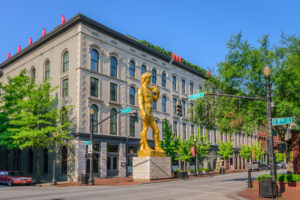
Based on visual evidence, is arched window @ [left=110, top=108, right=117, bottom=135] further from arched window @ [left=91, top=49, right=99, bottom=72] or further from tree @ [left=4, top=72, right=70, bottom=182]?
tree @ [left=4, top=72, right=70, bottom=182]

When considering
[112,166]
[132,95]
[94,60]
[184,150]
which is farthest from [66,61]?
[184,150]

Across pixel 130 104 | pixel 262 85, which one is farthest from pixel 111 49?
pixel 262 85

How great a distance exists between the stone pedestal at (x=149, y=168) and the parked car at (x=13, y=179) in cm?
964

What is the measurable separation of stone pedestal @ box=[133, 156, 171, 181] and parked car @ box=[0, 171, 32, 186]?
964 centimetres

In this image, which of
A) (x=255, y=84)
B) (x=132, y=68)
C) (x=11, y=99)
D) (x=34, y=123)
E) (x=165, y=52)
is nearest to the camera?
(x=255, y=84)

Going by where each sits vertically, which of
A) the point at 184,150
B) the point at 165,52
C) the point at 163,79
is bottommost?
the point at 184,150

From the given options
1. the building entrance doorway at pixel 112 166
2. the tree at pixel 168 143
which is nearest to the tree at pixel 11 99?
the building entrance doorway at pixel 112 166

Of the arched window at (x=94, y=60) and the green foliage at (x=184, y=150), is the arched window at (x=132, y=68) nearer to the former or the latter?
the arched window at (x=94, y=60)

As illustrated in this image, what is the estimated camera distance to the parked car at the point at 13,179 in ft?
91.5

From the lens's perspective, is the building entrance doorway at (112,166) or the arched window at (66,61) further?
the arched window at (66,61)

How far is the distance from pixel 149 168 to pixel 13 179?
11.9 meters

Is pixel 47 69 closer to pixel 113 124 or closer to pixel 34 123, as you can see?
pixel 34 123

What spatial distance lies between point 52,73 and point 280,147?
28.9 meters

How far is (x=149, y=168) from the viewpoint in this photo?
27984 millimetres
